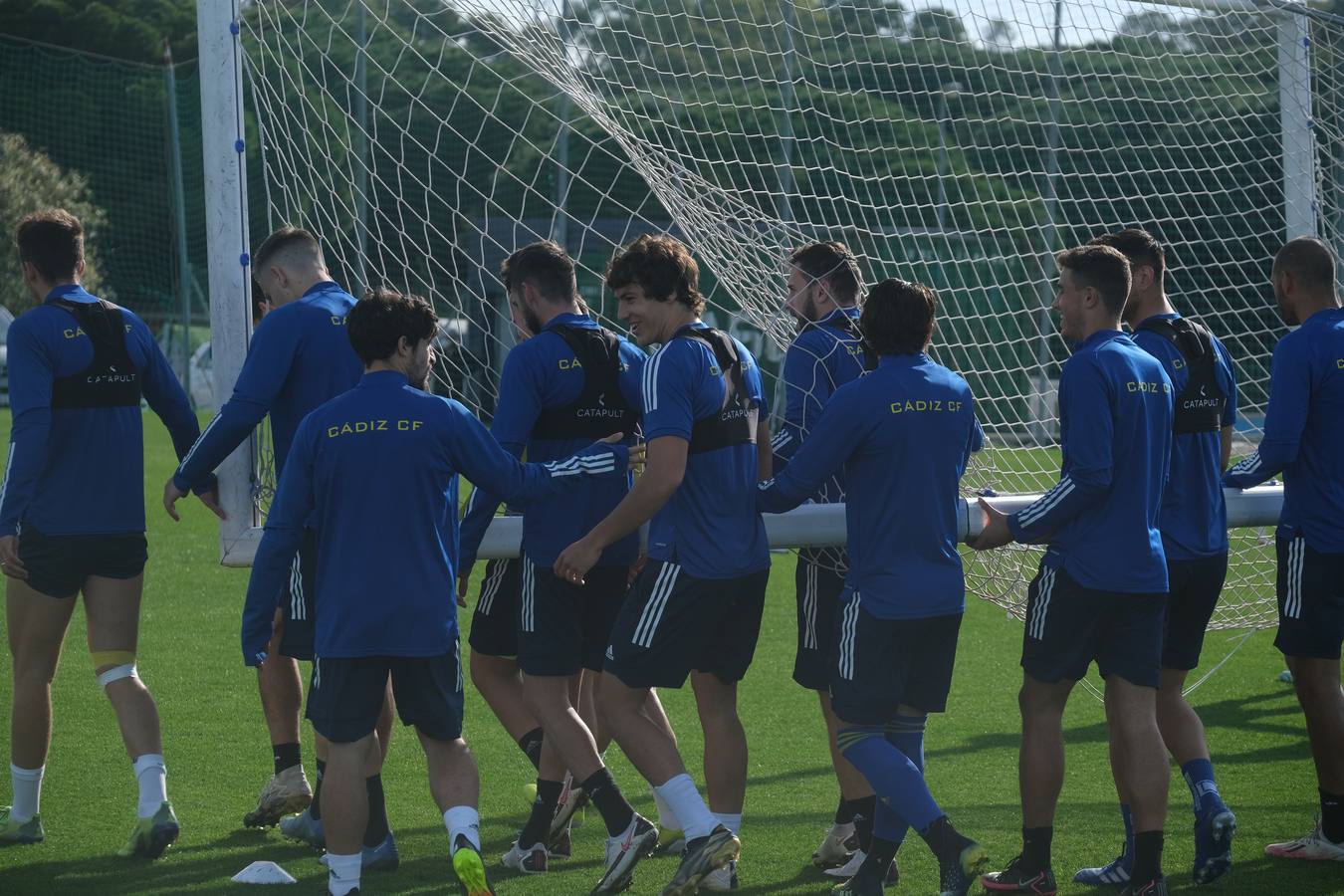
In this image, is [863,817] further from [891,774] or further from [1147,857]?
[1147,857]

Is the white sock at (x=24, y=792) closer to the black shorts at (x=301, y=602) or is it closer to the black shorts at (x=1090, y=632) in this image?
the black shorts at (x=301, y=602)

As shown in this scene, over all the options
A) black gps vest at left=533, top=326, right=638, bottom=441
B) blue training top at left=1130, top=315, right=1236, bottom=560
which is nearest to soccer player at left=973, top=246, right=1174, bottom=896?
blue training top at left=1130, top=315, right=1236, bottom=560

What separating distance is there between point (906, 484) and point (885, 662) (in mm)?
537

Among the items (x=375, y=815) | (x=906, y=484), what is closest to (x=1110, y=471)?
(x=906, y=484)

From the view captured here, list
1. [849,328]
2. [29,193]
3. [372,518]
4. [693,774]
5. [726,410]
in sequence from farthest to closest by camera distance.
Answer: [29,193] → [693,774] → [849,328] → [726,410] → [372,518]

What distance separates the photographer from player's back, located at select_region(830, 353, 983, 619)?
436 cm

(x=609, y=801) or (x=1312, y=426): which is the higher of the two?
(x=1312, y=426)

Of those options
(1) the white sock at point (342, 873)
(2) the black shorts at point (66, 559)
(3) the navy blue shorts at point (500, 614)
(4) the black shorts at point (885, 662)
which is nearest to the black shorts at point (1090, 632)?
(4) the black shorts at point (885, 662)

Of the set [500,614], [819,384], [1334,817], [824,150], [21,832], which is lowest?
[21,832]

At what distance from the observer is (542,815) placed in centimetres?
509

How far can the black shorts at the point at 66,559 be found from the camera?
5.05m

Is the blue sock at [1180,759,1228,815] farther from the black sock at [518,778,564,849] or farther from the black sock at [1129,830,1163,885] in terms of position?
the black sock at [518,778,564,849]

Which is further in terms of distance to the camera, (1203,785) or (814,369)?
(814,369)

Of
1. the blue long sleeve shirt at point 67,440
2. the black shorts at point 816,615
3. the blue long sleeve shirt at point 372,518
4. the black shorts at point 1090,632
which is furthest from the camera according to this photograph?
the black shorts at point 816,615
